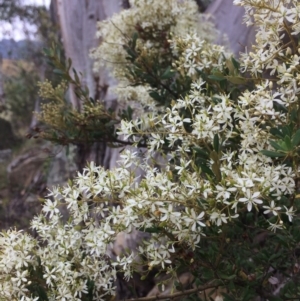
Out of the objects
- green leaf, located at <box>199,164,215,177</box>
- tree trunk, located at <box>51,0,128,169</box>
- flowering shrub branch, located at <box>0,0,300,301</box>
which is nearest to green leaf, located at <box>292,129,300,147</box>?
flowering shrub branch, located at <box>0,0,300,301</box>

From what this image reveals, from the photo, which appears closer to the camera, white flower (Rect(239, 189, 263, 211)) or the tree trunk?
white flower (Rect(239, 189, 263, 211))

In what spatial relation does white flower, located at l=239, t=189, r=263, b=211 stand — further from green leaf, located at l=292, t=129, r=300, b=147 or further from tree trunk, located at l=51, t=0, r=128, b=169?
tree trunk, located at l=51, t=0, r=128, b=169

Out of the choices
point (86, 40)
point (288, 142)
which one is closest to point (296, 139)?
point (288, 142)

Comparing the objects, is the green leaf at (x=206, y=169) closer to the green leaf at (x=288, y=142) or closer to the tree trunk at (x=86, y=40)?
the green leaf at (x=288, y=142)

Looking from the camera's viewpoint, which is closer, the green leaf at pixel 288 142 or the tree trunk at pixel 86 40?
the green leaf at pixel 288 142

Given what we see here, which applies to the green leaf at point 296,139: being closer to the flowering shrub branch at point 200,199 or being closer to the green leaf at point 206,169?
the flowering shrub branch at point 200,199

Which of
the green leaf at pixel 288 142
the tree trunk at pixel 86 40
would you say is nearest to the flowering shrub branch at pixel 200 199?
the green leaf at pixel 288 142

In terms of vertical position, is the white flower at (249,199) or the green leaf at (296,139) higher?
the green leaf at (296,139)

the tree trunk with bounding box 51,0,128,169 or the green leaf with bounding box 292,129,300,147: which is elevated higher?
the tree trunk with bounding box 51,0,128,169

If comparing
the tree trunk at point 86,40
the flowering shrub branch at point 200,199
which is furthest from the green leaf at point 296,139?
the tree trunk at point 86,40

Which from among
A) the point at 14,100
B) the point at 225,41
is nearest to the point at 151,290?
the point at 225,41

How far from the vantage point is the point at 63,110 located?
154cm

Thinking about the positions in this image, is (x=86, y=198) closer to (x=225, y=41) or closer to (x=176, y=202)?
(x=176, y=202)

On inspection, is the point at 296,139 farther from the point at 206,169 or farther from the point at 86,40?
the point at 86,40
